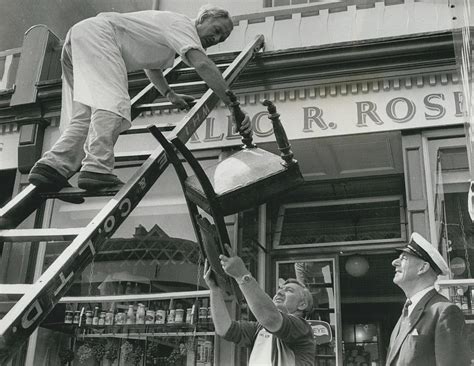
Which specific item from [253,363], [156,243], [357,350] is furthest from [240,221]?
[357,350]

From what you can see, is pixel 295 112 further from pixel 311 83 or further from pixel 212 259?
pixel 212 259

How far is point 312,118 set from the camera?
18.0 ft

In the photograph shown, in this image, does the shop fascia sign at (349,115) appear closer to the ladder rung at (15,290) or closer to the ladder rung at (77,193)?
the ladder rung at (77,193)

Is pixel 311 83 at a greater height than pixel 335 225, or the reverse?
pixel 311 83

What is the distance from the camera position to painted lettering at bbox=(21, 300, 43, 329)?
2.06 metres

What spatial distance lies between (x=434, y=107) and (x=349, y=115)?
71cm

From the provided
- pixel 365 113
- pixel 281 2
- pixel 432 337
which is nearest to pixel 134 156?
pixel 432 337

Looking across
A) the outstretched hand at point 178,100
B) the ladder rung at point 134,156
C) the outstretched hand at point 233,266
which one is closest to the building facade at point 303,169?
the outstretched hand at point 178,100

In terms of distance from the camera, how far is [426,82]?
17.3 ft

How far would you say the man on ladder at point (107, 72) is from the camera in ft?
9.96

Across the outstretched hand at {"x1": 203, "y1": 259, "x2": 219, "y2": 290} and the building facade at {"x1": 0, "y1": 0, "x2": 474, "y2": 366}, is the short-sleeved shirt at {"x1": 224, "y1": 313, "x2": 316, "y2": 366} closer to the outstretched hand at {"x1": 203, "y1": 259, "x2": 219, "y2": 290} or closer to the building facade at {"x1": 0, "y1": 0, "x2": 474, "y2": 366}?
the outstretched hand at {"x1": 203, "y1": 259, "x2": 219, "y2": 290}

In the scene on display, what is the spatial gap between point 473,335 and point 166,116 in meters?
3.25

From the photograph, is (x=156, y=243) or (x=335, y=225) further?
(x=335, y=225)

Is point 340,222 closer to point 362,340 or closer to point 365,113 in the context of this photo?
point 365,113
